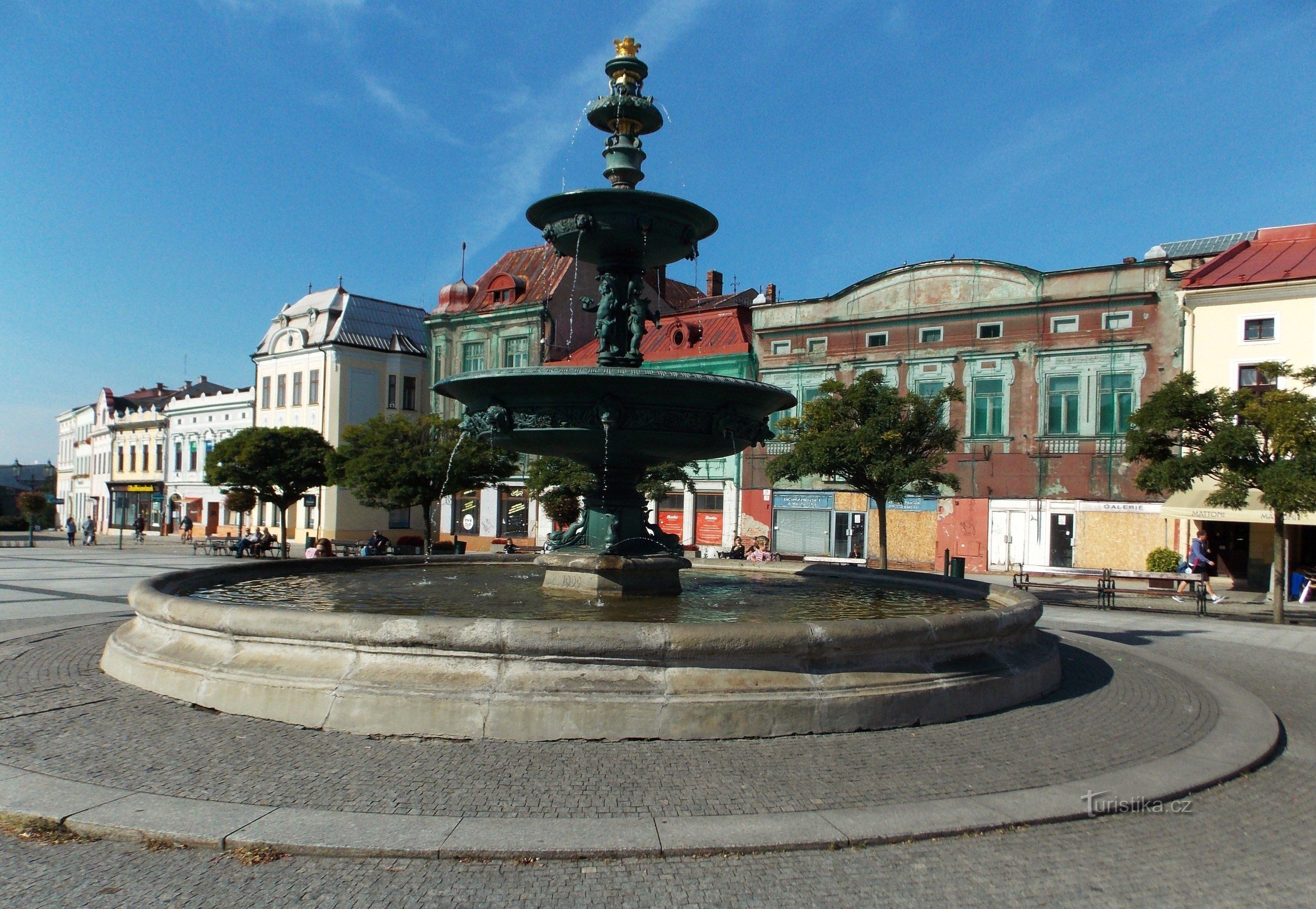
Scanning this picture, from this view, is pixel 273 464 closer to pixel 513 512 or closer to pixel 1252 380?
pixel 513 512

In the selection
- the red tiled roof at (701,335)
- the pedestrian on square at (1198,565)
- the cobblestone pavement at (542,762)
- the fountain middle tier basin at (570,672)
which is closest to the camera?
the cobblestone pavement at (542,762)

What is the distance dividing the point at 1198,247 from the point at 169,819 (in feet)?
128

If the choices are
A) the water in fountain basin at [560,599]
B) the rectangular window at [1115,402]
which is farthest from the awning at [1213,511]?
the water in fountain basin at [560,599]

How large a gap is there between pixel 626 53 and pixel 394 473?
21.2 m

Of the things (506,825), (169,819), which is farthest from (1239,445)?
(169,819)

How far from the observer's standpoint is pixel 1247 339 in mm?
28062

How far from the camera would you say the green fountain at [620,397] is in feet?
29.7

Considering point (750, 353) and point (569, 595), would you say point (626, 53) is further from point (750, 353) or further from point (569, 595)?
point (750, 353)

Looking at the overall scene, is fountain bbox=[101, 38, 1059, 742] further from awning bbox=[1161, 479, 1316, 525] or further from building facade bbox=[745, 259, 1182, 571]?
building facade bbox=[745, 259, 1182, 571]

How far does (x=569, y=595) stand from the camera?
376 inches

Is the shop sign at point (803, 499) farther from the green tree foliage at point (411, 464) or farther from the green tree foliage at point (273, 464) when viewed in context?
the green tree foliage at point (273, 464)

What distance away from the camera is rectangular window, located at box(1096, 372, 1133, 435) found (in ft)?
100

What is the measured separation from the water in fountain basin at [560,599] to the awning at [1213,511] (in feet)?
55.7

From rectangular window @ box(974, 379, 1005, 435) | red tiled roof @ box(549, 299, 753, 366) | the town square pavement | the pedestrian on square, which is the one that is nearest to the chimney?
red tiled roof @ box(549, 299, 753, 366)
